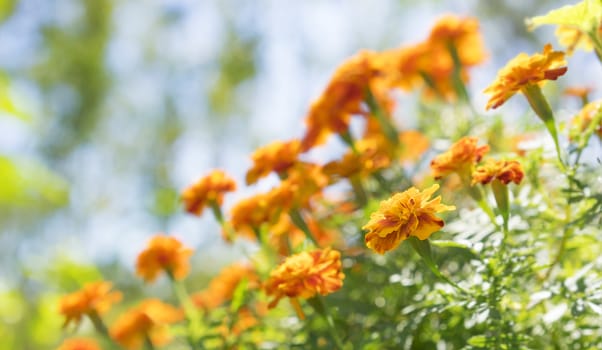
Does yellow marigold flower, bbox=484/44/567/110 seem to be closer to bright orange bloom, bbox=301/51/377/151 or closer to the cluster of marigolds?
the cluster of marigolds

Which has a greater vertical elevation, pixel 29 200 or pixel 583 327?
pixel 29 200

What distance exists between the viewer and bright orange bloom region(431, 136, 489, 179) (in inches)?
26.3

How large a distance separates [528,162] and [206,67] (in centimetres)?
571

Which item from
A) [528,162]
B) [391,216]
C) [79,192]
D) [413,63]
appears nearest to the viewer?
[391,216]

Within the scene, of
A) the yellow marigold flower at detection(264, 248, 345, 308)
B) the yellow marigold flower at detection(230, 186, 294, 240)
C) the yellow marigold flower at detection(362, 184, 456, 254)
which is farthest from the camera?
the yellow marigold flower at detection(230, 186, 294, 240)

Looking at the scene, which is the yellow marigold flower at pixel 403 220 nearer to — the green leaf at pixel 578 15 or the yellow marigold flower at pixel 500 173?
the yellow marigold flower at pixel 500 173

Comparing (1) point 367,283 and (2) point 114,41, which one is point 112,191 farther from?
(1) point 367,283

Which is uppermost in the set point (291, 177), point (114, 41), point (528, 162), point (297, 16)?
point (114, 41)

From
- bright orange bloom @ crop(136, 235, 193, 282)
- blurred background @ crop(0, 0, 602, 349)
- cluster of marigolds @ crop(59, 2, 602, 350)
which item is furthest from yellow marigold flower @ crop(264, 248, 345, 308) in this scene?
blurred background @ crop(0, 0, 602, 349)

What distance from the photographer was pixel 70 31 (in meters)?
6.08

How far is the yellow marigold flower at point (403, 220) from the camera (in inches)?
22.0

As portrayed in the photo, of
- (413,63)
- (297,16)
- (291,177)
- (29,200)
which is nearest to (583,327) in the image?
(291,177)

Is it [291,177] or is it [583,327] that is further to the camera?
[291,177]

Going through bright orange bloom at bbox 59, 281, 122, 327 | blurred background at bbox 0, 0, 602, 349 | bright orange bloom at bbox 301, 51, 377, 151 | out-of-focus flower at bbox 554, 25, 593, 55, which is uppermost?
blurred background at bbox 0, 0, 602, 349
